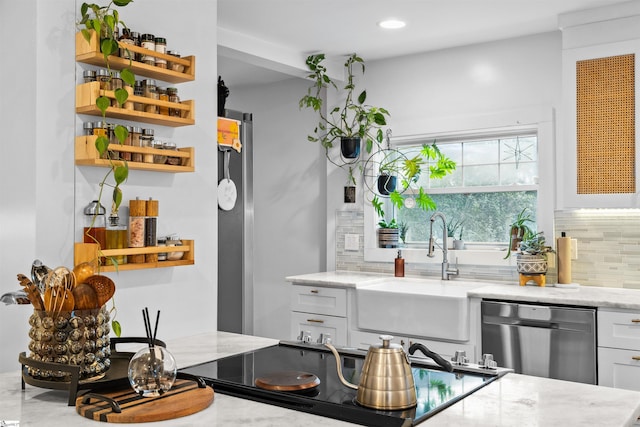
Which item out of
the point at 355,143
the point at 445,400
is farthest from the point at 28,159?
the point at 355,143

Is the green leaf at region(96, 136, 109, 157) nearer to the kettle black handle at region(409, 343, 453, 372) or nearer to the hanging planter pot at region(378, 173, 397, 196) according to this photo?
the kettle black handle at region(409, 343, 453, 372)

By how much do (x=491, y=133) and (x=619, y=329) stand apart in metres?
1.70

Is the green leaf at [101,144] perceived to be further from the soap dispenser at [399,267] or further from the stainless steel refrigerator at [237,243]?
the soap dispenser at [399,267]

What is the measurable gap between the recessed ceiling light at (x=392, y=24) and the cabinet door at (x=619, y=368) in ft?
7.28

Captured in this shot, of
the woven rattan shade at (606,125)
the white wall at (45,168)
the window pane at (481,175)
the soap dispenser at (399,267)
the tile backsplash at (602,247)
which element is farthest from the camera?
the soap dispenser at (399,267)

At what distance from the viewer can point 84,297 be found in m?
1.50

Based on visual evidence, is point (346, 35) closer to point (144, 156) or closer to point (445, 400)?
point (144, 156)

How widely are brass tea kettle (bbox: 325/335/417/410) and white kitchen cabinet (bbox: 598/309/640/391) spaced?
7.00 feet

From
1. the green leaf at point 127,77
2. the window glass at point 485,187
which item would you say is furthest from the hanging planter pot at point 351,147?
the green leaf at point 127,77

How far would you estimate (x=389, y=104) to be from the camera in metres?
4.66

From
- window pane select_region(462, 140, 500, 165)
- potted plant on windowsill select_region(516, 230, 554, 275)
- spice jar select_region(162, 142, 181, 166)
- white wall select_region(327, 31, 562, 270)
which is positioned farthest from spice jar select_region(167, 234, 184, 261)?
window pane select_region(462, 140, 500, 165)

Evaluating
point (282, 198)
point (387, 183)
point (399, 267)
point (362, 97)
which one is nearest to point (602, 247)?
point (399, 267)

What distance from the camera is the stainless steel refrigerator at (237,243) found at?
14.3ft

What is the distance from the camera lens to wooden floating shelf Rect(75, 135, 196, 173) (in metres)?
2.14
